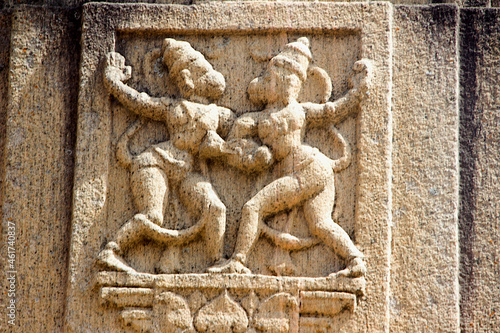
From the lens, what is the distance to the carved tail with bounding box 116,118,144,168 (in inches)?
207

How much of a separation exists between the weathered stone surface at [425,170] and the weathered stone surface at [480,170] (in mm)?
110

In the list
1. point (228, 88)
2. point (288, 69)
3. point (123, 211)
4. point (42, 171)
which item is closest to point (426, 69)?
point (288, 69)

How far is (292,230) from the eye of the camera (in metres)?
5.15

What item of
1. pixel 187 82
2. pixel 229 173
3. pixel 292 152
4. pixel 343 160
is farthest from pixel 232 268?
pixel 187 82

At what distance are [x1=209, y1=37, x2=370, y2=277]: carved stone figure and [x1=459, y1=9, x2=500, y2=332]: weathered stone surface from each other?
699mm

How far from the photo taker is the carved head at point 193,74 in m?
5.32

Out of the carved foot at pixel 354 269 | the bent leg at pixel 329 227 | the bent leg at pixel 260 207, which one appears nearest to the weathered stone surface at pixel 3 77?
the bent leg at pixel 260 207

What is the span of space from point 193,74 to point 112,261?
4.13 ft

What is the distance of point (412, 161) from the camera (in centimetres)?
528

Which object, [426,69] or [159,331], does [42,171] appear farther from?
[426,69]

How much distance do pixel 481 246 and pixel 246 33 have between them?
6.49 ft

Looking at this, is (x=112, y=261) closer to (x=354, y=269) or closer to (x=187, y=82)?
(x=187, y=82)

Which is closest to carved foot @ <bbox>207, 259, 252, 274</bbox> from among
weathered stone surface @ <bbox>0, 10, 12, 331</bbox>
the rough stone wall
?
the rough stone wall

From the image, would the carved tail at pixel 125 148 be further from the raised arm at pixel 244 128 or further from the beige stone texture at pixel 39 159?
the raised arm at pixel 244 128
